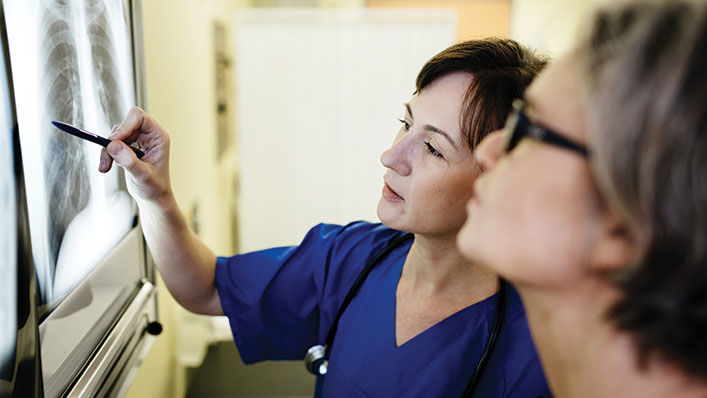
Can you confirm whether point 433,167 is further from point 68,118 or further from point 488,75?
point 68,118

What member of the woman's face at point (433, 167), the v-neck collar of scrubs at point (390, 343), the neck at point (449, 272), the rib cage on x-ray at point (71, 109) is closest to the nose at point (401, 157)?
the woman's face at point (433, 167)

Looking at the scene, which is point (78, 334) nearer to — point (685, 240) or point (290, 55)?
point (685, 240)

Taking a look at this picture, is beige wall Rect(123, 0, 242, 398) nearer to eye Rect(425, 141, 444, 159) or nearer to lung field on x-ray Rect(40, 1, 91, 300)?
lung field on x-ray Rect(40, 1, 91, 300)

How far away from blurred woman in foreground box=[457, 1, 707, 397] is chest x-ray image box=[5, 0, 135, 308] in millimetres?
492

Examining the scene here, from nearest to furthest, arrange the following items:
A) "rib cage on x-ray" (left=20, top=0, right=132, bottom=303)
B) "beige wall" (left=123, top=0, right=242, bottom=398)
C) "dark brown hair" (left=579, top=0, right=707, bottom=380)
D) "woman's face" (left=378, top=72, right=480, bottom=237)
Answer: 1. "dark brown hair" (left=579, top=0, right=707, bottom=380)
2. "rib cage on x-ray" (left=20, top=0, right=132, bottom=303)
3. "woman's face" (left=378, top=72, right=480, bottom=237)
4. "beige wall" (left=123, top=0, right=242, bottom=398)

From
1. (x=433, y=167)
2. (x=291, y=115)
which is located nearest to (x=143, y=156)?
(x=433, y=167)

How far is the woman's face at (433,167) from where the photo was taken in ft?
2.78

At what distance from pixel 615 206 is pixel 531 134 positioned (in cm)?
10

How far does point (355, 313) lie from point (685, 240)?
0.62 meters

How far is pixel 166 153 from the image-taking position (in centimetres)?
84

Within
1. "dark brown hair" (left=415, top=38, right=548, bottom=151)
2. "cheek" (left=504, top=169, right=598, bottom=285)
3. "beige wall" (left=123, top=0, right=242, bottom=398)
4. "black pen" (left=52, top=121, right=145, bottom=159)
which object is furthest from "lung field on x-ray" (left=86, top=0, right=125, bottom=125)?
"cheek" (left=504, top=169, right=598, bottom=285)

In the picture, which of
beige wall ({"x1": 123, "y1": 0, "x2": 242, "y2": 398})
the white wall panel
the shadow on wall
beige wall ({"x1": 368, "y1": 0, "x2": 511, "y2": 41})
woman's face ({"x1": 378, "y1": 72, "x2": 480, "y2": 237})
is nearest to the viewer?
woman's face ({"x1": 378, "y1": 72, "x2": 480, "y2": 237})

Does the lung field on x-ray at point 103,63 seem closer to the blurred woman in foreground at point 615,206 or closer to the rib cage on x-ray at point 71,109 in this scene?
the rib cage on x-ray at point 71,109

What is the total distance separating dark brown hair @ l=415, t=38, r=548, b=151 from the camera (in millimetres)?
830
